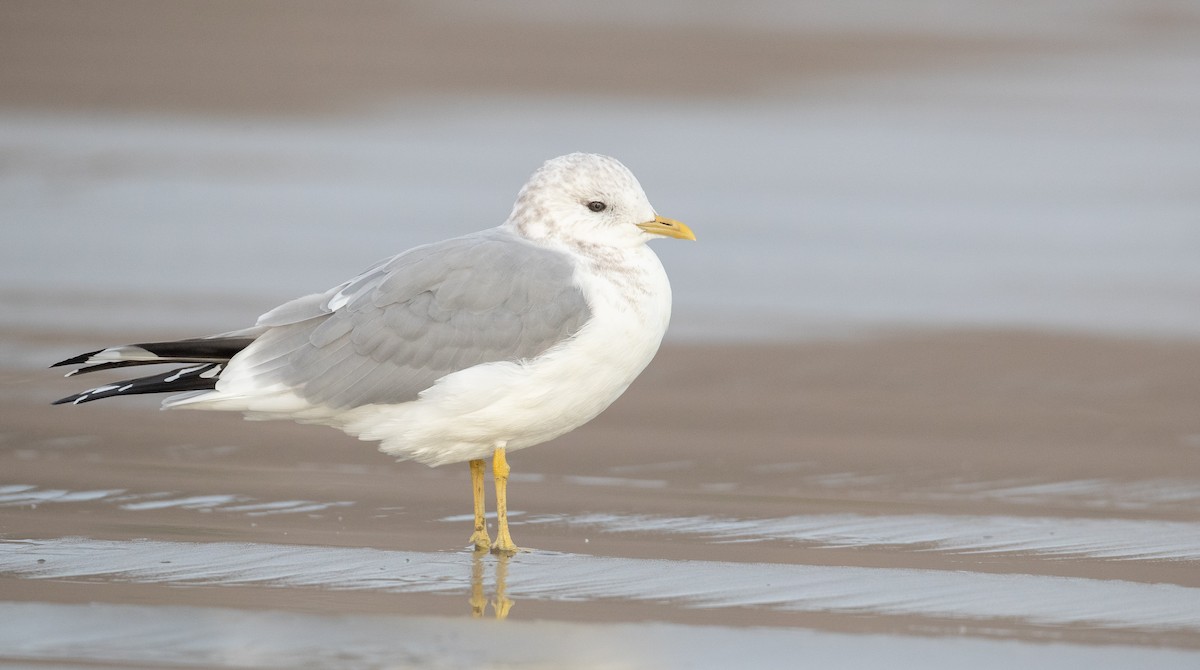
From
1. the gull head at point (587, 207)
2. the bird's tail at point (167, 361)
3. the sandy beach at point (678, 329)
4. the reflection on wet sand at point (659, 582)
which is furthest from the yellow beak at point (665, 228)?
the bird's tail at point (167, 361)

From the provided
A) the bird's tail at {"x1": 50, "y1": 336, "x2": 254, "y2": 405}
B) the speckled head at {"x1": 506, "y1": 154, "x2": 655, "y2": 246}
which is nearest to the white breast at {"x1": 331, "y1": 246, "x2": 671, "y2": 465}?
the speckled head at {"x1": 506, "y1": 154, "x2": 655, "y2": 246}

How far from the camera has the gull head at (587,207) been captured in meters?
6.17

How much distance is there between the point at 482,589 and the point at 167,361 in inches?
51.8

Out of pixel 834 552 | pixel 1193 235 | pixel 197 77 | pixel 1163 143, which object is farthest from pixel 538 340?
pixel 197 77

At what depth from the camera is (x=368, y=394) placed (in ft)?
19.5

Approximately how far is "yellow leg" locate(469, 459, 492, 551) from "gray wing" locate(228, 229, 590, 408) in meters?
0.46

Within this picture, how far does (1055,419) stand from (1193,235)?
452 centimetres

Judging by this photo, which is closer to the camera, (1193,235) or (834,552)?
(834,552)

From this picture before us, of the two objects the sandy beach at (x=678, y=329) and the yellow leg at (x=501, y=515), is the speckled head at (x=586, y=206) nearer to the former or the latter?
the yellow leg at (x=501, y=515)

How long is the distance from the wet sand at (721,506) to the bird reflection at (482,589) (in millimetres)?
17

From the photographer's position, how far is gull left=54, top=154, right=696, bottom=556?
584cm

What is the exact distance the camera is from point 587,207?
6188 mm

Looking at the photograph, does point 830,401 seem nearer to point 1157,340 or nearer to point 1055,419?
point 1055,419

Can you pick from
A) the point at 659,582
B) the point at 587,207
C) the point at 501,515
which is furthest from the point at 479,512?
the point at 587,207
